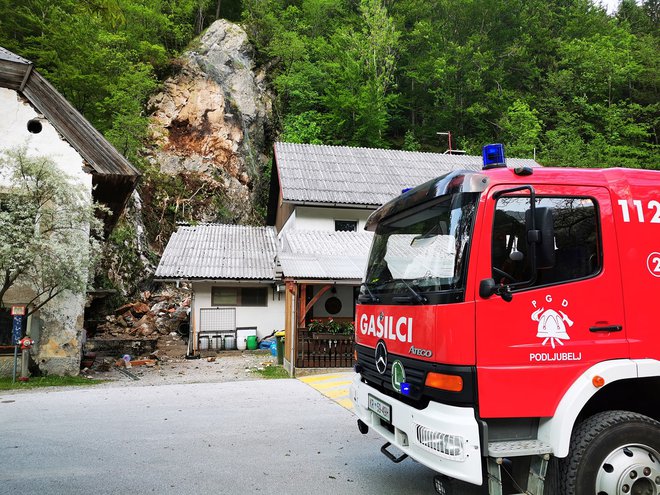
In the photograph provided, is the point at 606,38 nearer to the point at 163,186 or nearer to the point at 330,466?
the point at 163,186

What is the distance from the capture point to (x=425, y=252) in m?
3.79

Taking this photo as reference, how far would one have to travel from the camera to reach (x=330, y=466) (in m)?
4.96

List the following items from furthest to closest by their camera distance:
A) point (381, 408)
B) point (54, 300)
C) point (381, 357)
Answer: point (54, 300) → point (381, 357) → point (381, 408)

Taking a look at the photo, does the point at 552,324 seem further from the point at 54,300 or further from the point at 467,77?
the point at 467,77

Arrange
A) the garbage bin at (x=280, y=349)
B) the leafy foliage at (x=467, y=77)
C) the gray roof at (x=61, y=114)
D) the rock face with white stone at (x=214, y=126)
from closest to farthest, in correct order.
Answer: the gray roof at (x=61, y=114) → the garbage bin at (x=280, y=349) → the rock face with white stone at (x=214, y=126) → the leafy foliage at (x=467, y=77)

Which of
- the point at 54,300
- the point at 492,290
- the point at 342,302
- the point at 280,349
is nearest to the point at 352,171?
the point at 342,302

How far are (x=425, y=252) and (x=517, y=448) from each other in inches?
61.0

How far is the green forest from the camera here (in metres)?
28.5

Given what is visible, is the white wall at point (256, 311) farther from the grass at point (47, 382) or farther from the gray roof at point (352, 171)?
the grass at point (47, 382)

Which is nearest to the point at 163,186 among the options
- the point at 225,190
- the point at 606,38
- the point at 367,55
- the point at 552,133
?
the point at 225,190

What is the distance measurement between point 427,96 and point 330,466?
32.6 m

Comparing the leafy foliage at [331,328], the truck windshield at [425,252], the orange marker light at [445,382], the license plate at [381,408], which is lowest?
the license plate at [381,408]

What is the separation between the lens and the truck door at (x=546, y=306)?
3.26 m

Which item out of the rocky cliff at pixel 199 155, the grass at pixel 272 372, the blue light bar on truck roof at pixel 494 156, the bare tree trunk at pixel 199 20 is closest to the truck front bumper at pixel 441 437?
the blue light bar on truck roof at pixel 494 156
